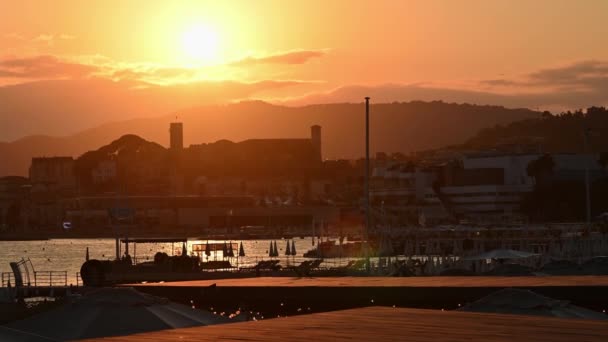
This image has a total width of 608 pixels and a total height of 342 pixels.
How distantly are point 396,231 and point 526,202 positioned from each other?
64.0 metres

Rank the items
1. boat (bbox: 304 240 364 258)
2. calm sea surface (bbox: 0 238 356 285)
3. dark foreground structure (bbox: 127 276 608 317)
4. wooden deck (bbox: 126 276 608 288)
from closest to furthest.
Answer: dark foreground structure (bbox: 127 276 608 317), wooden deck (bbox: 126 276 608 288), calm sea surface (bbox: 0 238 356 285), boat (bbox: 304 240 364 258)

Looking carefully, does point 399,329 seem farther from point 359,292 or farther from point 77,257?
point 77,257

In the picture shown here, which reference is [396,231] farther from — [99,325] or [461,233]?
[99,325]

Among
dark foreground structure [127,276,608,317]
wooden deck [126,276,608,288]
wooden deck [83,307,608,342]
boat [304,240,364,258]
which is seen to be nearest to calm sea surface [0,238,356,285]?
boat [304,240,364,258]

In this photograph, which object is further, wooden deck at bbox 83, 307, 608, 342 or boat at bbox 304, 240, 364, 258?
boat at bbox 304, 240, 364, 258

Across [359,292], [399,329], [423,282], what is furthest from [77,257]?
[399,329]

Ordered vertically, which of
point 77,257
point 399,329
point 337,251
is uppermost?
point 399,329

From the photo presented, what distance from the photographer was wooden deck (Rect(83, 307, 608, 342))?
53.2 ft

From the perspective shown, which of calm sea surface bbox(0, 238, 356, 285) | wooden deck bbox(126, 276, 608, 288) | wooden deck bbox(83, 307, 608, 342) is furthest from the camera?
calm sea surface bbox(0, 238, 356, 285)

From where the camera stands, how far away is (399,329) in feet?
56.6

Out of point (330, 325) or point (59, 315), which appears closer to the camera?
point (330, 325)

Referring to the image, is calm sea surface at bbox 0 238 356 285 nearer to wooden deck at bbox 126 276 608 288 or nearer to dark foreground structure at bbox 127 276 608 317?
wooden deck at bbox 126 276 608 288

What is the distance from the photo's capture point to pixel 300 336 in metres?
16.4

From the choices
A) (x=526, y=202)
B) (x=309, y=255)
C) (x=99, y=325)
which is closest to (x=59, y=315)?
(x=99, y=325)
